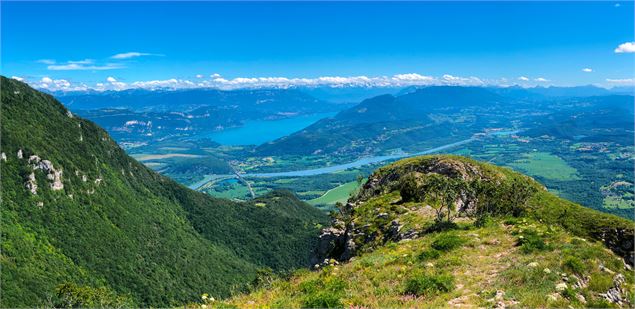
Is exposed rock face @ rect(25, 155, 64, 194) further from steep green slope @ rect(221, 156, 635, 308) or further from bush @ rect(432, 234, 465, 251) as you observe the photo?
bush @ rect(432, 234, 465, 251)

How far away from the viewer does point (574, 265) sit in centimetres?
1834

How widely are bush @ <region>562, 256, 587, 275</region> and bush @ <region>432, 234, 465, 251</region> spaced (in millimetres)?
7983

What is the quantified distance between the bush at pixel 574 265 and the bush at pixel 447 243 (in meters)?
7.98

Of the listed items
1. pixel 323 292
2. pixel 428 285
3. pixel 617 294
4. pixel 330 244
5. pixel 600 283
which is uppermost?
pixel 600 283

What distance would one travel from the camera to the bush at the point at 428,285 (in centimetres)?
1852

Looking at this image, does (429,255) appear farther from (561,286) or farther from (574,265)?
(561,286)

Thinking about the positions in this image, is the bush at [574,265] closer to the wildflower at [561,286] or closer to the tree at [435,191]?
the wildflower at [561,286]

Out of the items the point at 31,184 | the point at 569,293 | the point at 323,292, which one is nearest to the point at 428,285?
the point at 323,292

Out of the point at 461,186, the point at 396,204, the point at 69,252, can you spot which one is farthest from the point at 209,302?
the point at 69,252

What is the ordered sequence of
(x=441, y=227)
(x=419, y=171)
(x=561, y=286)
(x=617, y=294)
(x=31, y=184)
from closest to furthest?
(x=561, y=286)
(x=617, y=294)
(x=441, y=227)
(x=419, y=171)
(x=31, y=184)

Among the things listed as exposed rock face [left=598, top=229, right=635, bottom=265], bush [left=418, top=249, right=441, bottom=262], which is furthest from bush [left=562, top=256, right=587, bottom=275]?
exposed rock face [left=598, top=229, right=635, bottom=265]

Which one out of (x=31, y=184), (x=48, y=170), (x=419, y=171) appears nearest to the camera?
(x=419, y=171)

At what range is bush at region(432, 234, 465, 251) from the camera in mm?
26042

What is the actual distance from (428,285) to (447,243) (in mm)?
8237
